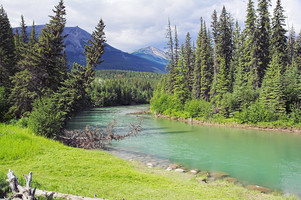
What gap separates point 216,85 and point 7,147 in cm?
4579

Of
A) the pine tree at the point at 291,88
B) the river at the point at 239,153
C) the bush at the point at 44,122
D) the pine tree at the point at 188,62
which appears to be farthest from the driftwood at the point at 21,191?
the pine tree at the point at 188,62

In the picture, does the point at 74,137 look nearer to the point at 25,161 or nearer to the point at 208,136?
the point at 25,161

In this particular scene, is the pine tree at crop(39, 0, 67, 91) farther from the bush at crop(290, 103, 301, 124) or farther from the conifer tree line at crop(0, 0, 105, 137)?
the bush at crop(290, 103, 301, 124)

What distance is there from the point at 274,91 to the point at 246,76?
28.3 feet

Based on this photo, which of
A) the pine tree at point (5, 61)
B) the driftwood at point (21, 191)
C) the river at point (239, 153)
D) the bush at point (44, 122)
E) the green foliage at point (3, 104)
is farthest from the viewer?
the pine tree at point (5, 61)

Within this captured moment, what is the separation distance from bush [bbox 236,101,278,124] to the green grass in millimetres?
30467

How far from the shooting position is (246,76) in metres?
47.4

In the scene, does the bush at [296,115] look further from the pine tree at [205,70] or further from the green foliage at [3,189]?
the green foliage at [3,189]

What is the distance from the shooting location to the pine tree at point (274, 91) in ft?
129

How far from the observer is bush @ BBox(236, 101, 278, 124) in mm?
39375

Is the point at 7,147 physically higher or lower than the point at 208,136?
higher

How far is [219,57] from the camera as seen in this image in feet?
178

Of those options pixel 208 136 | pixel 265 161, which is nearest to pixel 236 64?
pixel 208 136

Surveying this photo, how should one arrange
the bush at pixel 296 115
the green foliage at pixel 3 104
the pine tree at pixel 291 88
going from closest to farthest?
the green foliage at pixel 3 104 → the bush at pixel 296 115 → the pine tree at pixel 291 88
